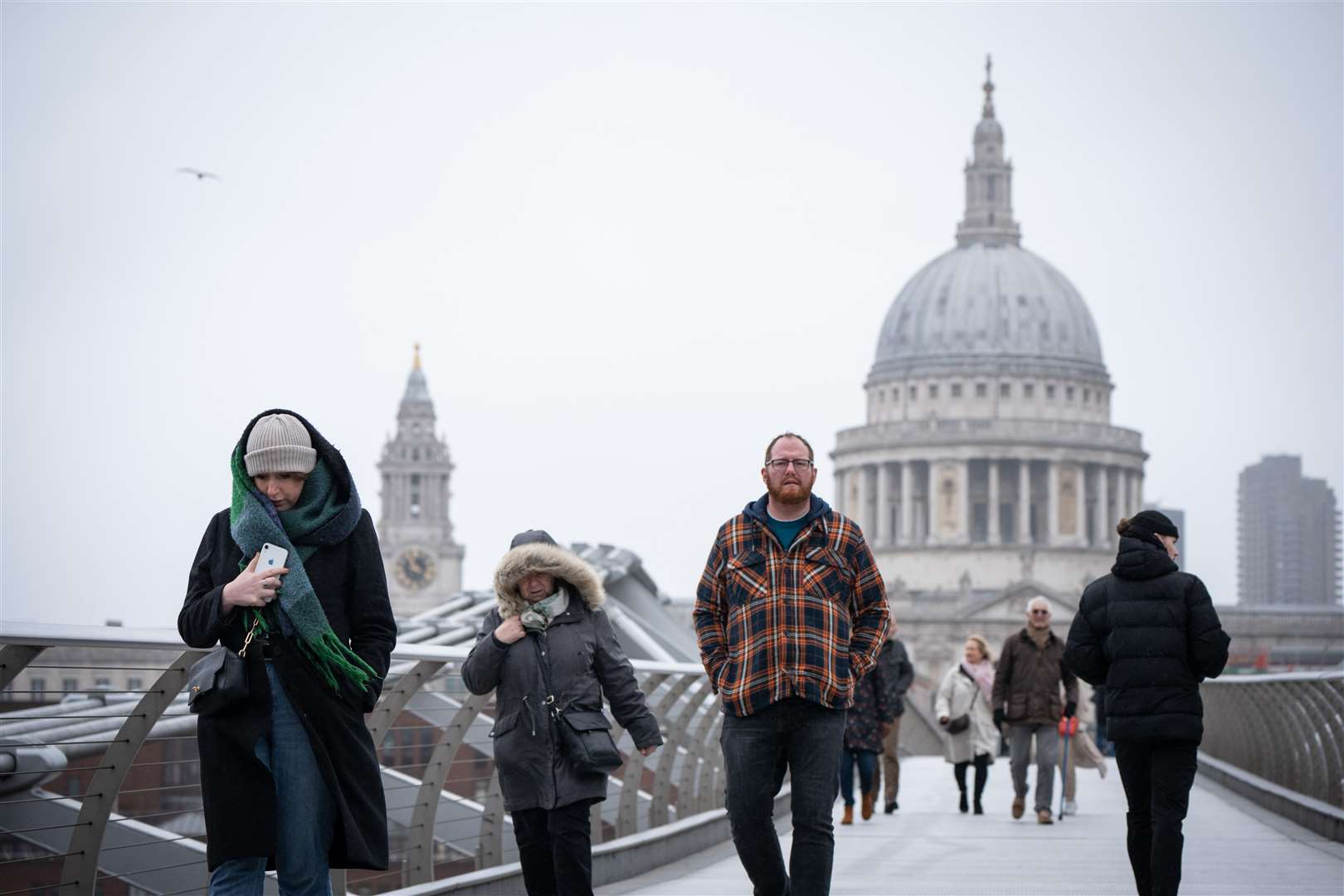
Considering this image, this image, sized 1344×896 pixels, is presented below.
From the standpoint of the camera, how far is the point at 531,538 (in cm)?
933

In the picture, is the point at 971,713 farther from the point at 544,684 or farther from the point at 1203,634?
the point at 544,684

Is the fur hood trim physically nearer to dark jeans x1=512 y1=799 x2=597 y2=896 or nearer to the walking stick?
dark jeans x1=512 y1=799 x2=597 y2=896

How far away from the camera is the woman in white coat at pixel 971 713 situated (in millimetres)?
20188

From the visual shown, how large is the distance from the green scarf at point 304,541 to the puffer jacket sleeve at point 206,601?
0.06 metres

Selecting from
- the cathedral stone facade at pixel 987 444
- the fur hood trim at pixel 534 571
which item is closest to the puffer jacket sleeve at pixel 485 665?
the fur hood trim at pixel 534 571

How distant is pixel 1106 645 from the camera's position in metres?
10.5

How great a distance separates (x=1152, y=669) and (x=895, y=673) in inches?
361

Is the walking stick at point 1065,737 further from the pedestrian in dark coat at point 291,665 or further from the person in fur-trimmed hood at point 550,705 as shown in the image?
the pedestrian in dark coat at point 291,665

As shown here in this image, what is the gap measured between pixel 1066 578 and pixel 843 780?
121 metres

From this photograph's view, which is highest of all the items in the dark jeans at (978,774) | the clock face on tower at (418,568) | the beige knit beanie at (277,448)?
the clock face on tower at (418,568)

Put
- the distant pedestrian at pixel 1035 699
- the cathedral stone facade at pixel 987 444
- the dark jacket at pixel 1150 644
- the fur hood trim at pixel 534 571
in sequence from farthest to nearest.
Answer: the cathedral stone facade at pixel 987 444
the distant pedestrian at pixel 1035 699
the dark jacket at pixel 1150 644
the fur hood trim at pixel 534 571

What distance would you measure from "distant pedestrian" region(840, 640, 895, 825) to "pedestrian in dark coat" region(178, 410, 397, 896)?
1129 centimetres

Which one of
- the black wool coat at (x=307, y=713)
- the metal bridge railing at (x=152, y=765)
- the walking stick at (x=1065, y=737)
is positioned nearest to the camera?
the black wool coat at (x=307, y=713)

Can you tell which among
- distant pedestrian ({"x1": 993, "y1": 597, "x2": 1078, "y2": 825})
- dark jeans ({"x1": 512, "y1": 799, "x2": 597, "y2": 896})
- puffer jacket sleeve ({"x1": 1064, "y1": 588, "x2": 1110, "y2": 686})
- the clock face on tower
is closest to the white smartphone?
dark jeans ({"x1": 512, "y1": 799, "x2": 597, "y2": 896})
